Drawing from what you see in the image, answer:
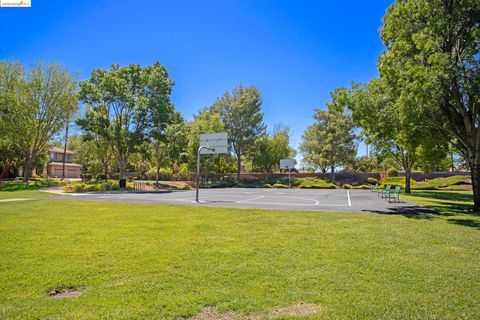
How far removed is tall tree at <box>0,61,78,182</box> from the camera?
30.2 meters

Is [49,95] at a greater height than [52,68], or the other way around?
[52,68]

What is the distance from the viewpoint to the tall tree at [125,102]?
30.1m

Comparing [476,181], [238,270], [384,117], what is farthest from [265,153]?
[238,270]

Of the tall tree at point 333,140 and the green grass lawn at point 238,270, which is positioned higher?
the tall tree at point 333,140

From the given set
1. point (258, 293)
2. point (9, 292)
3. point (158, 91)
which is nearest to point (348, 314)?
point (258, 293)

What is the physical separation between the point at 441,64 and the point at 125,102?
2976 cm

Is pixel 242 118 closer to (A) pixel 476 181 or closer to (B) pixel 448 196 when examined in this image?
(B) pixel 448 196

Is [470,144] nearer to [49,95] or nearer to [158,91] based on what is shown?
[158,91]

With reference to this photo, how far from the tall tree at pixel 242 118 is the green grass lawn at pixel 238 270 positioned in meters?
37.8

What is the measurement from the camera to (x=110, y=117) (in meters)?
32.3

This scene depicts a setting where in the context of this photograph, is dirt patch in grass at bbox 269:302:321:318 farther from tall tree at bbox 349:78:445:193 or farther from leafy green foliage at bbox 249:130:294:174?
leafy green foliage at bbox 249:130:294:174

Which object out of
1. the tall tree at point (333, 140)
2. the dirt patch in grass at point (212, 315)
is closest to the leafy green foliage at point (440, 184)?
the tall tree at point (333, 140)

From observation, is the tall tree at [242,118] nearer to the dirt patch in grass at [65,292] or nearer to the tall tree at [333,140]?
the tall tree at [333,140]

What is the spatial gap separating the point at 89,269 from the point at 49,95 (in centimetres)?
3530
